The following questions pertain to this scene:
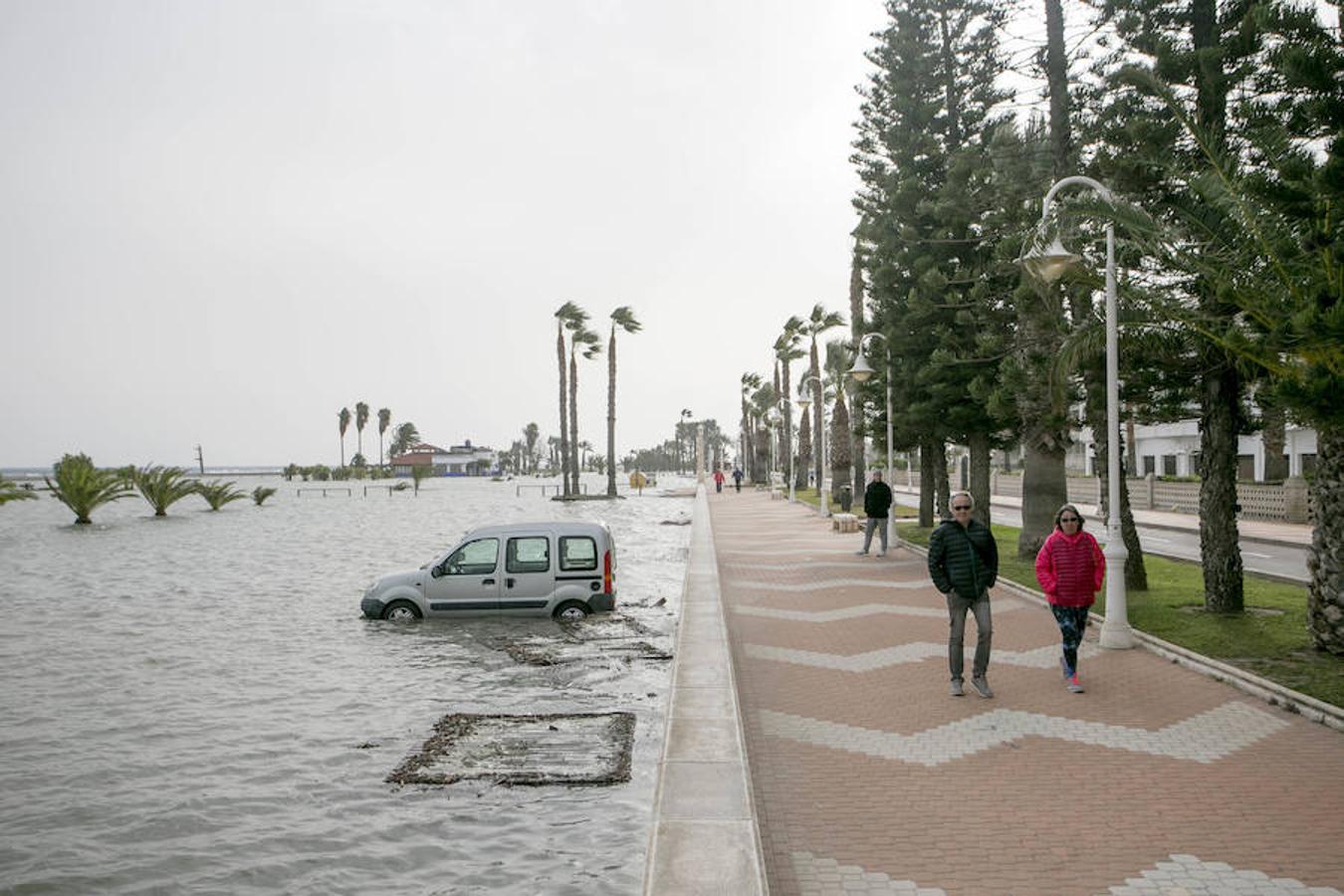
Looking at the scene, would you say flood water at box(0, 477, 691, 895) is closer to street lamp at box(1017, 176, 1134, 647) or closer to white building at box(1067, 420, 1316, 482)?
street lamp at box(1017, 176, 1134, 647)

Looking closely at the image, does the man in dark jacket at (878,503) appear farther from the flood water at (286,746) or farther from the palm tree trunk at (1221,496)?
the palm tree trunk at (1221,496)

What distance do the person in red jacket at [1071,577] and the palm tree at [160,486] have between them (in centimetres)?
5758

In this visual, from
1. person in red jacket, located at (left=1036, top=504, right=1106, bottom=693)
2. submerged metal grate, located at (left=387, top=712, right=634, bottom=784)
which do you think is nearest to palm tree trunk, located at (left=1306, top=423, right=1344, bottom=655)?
person in red jacket, located at (left=1036, top=504, right=1106, bottom=693)

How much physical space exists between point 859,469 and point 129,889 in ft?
130

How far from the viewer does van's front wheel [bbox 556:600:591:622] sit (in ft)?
49.4

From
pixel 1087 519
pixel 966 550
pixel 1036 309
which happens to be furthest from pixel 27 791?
pixel 1087 519

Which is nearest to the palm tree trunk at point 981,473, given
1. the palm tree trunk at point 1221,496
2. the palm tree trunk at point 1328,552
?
the palm tree trunk at point 1221,496

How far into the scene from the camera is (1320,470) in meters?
10.3

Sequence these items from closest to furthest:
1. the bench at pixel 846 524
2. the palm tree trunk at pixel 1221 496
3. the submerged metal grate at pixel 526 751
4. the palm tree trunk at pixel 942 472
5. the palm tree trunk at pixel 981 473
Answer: the submerged metal grate at pixel 526 751 < the palm tree trunk at pixel 1221 496 < the palm tree trunk at pixel 981 473 < the palm tree trunk at pixel 942 472 < the bench at pixel 846 524

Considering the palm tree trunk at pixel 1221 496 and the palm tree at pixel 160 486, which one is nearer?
the palm tree trunk at pixel 1221 496

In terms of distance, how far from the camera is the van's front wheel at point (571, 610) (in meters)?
15.0

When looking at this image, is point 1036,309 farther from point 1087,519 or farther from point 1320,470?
point 1087,519

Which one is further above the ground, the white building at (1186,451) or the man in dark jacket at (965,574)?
the white building at (1186,451)

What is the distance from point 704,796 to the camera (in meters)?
5.97
